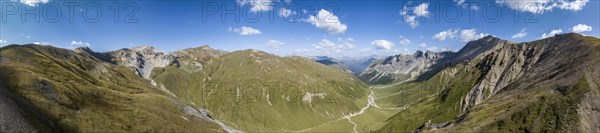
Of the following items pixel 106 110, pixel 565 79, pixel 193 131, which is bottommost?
pixel 193 131

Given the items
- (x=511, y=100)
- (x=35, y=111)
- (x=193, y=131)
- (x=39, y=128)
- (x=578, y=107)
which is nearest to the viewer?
(x=39, y=128)

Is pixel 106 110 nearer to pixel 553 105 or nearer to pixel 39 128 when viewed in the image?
pixel 39 128

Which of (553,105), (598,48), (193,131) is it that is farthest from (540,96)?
(193,131)

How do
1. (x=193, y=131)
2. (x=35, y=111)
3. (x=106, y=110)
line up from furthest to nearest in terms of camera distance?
(x=193, y=131) < (x=106, y=110) < (x=35, y=111)

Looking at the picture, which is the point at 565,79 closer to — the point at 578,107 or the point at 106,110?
the point at 578,107

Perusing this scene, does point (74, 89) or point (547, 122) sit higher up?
point (74, 89)

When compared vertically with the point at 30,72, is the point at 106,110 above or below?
below

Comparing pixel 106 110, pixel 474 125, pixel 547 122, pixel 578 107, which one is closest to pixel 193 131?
pixel 106 110

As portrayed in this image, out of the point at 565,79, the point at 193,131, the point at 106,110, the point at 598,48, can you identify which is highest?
the point at 598,48

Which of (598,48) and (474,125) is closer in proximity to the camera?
(474,125)
